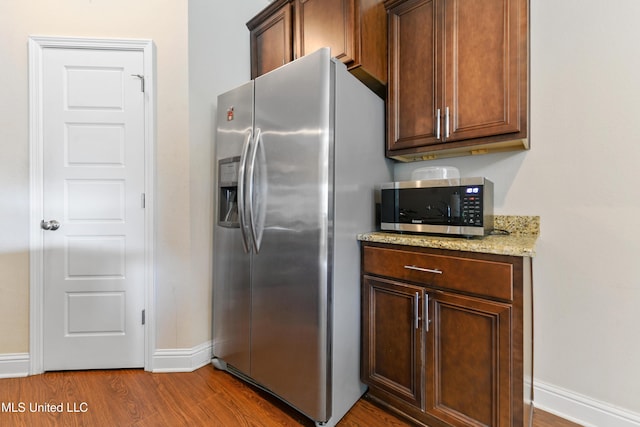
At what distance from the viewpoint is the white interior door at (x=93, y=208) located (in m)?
1.92

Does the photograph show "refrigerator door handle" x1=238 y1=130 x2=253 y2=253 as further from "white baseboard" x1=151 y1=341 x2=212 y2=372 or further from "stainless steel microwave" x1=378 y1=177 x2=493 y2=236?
"white baseboard" x1=151 y1=341 x2=212 y2=372

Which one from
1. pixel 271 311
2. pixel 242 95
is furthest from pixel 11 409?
pixel 242 95

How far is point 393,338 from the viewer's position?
1.49m

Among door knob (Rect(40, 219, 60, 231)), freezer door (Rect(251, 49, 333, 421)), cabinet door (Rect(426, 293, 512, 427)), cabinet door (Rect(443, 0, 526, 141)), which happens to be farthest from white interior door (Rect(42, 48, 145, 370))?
cabinet door (Rect(443, 0, 526, 141))

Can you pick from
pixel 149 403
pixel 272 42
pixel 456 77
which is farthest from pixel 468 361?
pixel 272 42

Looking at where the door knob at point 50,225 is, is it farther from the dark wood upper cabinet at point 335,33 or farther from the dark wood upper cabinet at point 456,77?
the dark wood upper cabinet at point 456,77

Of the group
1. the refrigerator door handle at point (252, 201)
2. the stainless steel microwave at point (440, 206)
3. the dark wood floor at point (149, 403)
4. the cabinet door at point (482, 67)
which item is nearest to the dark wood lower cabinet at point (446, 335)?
the stainless steel microwave at point (440, 206)

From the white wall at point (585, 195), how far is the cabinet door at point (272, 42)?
1483 mm

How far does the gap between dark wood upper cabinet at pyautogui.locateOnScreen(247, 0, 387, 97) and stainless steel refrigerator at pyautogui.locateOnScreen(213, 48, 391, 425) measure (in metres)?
0.16

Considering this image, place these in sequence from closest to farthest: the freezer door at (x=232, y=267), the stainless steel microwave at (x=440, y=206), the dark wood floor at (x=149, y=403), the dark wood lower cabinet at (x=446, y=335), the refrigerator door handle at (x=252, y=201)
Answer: the dark wood lower cabinet at (x=446, y=335)
the stainless steel microwave at (x=440, y=206)
the dark wood floor at (x=149, y=403)
the refrigerator door handle at (x=252, y=201)
the freezer door at (x=232, y=267)

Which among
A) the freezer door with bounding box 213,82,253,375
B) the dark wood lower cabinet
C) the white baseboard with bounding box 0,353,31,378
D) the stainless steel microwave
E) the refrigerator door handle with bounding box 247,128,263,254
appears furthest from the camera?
the white baseboard with bounding box 0,353,31,378

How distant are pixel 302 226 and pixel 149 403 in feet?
4.39

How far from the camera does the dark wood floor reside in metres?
1.48

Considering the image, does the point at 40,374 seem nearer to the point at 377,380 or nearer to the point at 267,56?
the point at 377,380
